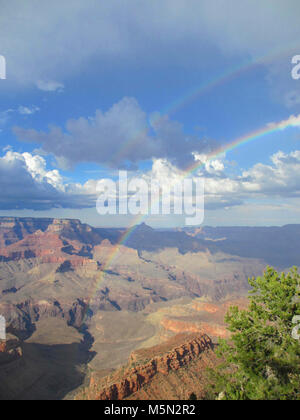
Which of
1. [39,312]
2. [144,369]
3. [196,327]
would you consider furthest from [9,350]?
[39,312]

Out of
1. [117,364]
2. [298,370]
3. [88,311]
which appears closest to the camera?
[298,370]

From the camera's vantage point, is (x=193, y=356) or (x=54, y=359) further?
(x=54, y=359)

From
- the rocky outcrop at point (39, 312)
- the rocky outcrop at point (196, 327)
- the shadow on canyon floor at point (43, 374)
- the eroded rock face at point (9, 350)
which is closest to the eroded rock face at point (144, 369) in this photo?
the shadow on canyon floor at point (43, 374)

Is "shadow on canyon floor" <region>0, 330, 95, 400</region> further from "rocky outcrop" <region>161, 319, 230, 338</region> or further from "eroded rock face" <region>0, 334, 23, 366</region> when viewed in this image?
"rocky outcrop" <region>161, 319, 230, 338</region>

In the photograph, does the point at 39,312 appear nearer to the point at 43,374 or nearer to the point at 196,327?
the point at 43,374

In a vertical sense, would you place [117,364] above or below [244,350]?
below
